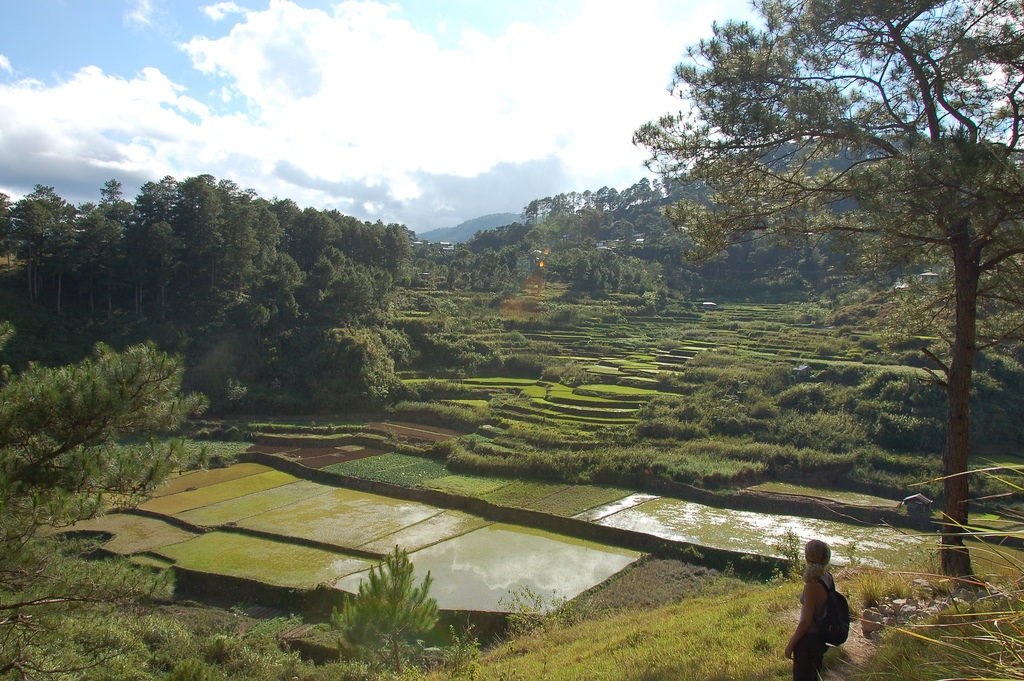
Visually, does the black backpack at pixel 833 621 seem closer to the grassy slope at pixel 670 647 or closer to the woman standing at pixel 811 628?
the woman standing at pixel 811 628

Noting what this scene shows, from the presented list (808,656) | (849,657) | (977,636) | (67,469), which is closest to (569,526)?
(849,657)

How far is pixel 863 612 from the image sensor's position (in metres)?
6.02

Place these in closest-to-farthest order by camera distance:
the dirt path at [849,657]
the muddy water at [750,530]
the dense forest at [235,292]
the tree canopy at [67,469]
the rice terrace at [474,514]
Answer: the dirt path at [849,657]
the tree canopy at [67,469]
the muddy water at [750,530]
the rice terrace at [474,514]
the dense forest at [235,292]

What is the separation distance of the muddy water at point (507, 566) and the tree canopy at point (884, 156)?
8.52 metres

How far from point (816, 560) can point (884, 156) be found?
545cm

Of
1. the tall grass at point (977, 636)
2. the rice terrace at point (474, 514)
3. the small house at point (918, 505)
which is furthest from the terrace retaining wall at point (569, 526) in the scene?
the tall grass at point (977, 636)

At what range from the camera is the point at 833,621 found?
166 inches

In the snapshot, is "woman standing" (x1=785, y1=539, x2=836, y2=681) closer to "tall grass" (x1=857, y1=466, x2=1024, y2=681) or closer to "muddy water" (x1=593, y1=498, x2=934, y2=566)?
"tall grass" (x1=857, y1=466, x2=1024, y2=681)

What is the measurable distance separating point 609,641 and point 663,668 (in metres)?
2.19

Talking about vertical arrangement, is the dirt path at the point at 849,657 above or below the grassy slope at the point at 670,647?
above

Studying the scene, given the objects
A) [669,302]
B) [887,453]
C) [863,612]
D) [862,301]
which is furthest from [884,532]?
[669,302]

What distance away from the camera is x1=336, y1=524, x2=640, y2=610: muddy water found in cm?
1366

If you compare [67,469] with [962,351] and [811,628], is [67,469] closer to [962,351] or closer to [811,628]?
[811,628]

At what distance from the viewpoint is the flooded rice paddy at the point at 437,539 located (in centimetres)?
1453
